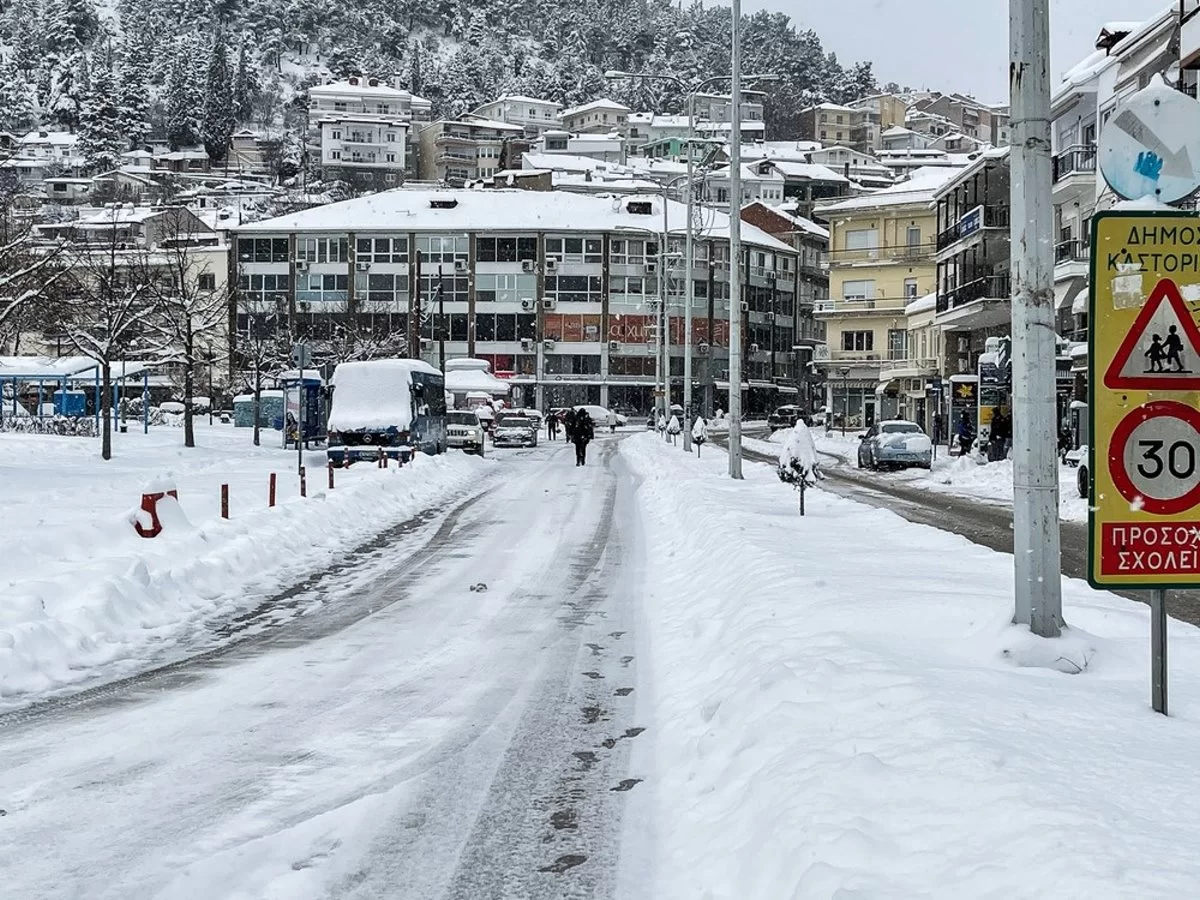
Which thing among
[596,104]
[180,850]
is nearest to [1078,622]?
[180,850]

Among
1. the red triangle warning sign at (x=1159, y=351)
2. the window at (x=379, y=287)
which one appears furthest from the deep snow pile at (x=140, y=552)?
the window at (x=379, y=287)

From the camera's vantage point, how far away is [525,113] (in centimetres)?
19300

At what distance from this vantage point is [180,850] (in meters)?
5.56

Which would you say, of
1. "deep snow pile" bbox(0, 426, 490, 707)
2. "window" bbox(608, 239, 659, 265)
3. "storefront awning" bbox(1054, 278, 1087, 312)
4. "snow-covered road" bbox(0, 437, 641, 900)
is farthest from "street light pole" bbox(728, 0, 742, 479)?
"window" bbox(608, 239, 659, 265)

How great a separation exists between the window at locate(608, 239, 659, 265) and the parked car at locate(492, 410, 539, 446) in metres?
42.6

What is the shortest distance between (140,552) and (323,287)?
89.5 meters

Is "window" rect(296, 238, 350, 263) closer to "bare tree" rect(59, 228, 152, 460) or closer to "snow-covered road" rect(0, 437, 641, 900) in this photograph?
"bare tree" rect(59, 228, 152, 460)

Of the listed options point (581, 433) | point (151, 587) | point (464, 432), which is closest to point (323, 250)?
point (464, 432)

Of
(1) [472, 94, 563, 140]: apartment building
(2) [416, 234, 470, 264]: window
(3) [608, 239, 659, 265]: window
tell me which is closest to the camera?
(2) [416, 234, 470, 264]: window

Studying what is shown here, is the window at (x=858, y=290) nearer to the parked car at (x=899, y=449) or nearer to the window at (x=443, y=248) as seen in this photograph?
the window at (x=443, y=248)

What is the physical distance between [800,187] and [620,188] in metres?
21.5

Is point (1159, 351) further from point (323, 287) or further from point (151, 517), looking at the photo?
point (323, 287)

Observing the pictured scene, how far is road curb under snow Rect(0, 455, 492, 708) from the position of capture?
9.79 meters

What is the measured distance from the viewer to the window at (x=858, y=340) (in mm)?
88438
